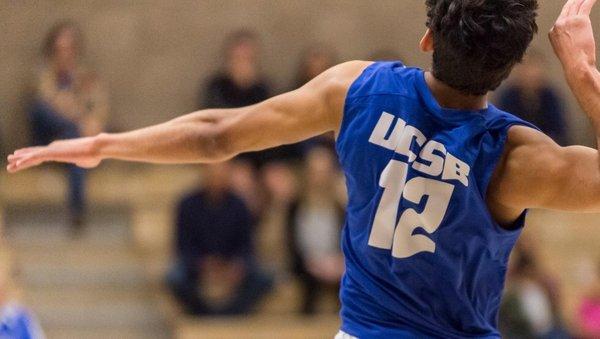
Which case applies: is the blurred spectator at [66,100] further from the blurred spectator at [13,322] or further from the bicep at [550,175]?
the bicep at [550,175]

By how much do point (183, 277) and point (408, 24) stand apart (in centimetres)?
283

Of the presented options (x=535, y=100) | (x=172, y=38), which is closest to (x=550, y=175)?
(x=535, y=100)

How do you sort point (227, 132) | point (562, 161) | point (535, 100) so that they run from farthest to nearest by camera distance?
1. point (535, 100)
2. point (227, 132)
3. point (562, 161)

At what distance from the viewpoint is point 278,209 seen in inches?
386

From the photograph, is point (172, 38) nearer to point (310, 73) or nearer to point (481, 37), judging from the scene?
point (310, 73)

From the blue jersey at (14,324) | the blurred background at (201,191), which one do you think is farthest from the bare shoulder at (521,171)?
the blurred background at (201,191)

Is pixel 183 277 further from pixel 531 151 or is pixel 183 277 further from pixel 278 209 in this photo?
pixel 531 151

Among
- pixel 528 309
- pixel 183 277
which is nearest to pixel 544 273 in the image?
pixel 528 309

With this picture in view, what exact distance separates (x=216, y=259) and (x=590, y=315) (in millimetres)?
2920

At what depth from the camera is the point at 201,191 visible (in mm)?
9414

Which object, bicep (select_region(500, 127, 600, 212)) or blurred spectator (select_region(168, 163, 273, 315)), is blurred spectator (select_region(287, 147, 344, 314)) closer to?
blurred spectator (select_region(168, 163, 273, 315))

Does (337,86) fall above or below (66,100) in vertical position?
above

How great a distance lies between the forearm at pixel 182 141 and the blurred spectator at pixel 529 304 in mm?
5550

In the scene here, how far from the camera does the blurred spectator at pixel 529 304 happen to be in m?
9.02
